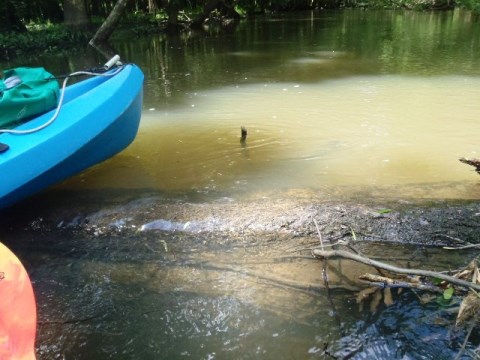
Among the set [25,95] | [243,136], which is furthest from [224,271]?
[243,136]

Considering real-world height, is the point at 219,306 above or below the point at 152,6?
below

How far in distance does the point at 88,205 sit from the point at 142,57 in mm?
8020

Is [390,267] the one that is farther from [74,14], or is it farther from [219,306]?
[74,14]

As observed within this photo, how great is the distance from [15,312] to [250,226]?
63.6 inches

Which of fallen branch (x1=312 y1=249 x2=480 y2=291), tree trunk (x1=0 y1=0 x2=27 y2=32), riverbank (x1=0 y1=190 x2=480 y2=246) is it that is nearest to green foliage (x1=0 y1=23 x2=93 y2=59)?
tree trunk (x1=0 y1=0 x2=27 y2=32)

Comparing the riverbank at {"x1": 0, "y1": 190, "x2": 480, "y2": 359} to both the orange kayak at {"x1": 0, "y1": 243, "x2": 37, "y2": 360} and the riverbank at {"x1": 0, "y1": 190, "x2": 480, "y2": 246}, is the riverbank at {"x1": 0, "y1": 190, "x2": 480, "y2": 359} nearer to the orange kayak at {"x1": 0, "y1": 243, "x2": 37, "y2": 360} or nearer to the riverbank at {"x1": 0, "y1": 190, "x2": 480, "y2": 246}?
the riverbank at {"x1": 0, "y1": 190, "x2": 480, "y2": 246}

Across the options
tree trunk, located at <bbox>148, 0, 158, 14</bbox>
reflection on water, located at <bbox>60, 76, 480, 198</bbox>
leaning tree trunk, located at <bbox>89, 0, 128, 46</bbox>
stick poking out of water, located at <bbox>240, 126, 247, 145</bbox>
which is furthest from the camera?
tree trunk, located at <bbox>148, 0, 158, 14</bbox>

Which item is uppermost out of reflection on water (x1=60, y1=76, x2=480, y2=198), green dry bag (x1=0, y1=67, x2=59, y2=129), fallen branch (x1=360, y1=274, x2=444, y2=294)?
green dry bag (x1=0, y1=67, x2=59, y2=129)

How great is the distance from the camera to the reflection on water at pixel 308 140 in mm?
3846

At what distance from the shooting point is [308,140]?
15.4 feet

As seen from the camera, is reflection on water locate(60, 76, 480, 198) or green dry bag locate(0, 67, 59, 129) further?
reflection on water locate(60, 76, 480, 198)

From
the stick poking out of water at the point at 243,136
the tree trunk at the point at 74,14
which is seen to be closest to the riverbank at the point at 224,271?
the stick poking out of water at the point at 243,136

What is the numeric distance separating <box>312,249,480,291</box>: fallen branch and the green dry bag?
229 centimetres

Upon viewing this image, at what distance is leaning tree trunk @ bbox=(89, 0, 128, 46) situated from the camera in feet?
38.4
